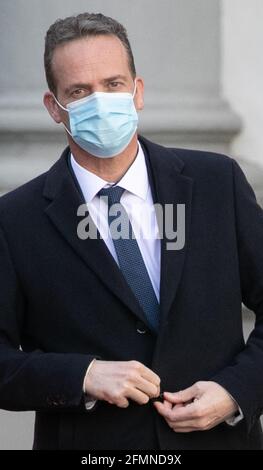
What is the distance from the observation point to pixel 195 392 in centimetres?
288

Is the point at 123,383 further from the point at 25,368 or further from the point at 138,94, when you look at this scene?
the point at 138,94

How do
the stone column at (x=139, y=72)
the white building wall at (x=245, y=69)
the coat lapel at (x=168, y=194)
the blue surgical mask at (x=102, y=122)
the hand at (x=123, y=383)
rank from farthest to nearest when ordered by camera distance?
1. the white building wall at (x=245, y=69)
2. the stone column at (x=139, y=72)
3. the blue surgical mask at (x=102, y=122)
4. the coat lapel at (x=168, y=194)
5. the hand at (x=123, y=383)

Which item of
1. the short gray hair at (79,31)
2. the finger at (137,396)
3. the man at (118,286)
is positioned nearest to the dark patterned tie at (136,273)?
the man at (118,286)

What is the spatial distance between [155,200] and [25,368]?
0.57m

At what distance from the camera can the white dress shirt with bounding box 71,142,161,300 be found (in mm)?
3014

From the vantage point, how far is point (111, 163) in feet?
10.1

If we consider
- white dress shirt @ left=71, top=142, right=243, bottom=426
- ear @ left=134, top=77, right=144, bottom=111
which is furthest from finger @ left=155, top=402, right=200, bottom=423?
ear @ left=134, top=77, right=144, bottom=111

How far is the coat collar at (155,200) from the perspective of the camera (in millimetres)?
2930

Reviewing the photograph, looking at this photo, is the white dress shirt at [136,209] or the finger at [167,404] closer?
the finger at [167,404]

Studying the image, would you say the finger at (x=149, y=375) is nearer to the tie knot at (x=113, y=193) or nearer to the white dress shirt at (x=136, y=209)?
the white dress shirt at (x=136, y=209)

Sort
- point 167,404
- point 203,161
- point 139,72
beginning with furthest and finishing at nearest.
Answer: point 139,72 → point 203,161 → point 167,404

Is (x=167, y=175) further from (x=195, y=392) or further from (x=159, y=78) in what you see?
(x=159, y=78)

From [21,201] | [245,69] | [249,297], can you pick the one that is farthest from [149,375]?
[245,69]

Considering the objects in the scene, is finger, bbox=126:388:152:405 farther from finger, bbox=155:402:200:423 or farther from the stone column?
the stone column
